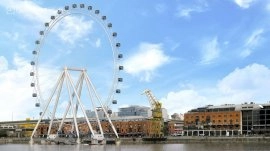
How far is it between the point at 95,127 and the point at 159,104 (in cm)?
4128

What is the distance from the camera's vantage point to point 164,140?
5743 inches

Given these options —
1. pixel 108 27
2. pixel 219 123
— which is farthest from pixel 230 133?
pixel 108 27

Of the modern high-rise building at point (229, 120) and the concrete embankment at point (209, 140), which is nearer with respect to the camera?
the concrete embankment at point (209, 140)

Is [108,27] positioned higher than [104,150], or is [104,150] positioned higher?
[108,27]

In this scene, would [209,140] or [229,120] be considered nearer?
[209,140]

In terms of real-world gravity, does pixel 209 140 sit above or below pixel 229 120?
below

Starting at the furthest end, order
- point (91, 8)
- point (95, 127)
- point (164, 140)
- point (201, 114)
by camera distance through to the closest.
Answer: point (95, 127), point (201, 114), point (164, 140), point (91, 8)

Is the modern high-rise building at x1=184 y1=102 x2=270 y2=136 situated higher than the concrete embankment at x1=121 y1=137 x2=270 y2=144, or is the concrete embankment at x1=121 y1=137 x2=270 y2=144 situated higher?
the modern high-rise building at x1=184 y1=102 x2=270 y2=136

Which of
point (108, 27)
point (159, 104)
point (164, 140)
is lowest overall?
point (164, 140)

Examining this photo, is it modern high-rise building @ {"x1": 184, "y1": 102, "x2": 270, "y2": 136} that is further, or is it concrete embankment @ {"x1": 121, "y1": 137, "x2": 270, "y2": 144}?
modern high-rise building @ {"x1": 184, "y1": 102, "x2": 270, "y2": 136}

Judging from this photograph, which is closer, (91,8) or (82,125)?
(91,8)

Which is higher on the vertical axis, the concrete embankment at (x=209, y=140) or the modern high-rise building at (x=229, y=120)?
the modern high-rise building at (x=229, y=120)

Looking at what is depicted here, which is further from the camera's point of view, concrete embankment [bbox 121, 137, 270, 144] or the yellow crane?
the yellow crane

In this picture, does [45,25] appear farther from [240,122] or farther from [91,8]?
[240,122]
